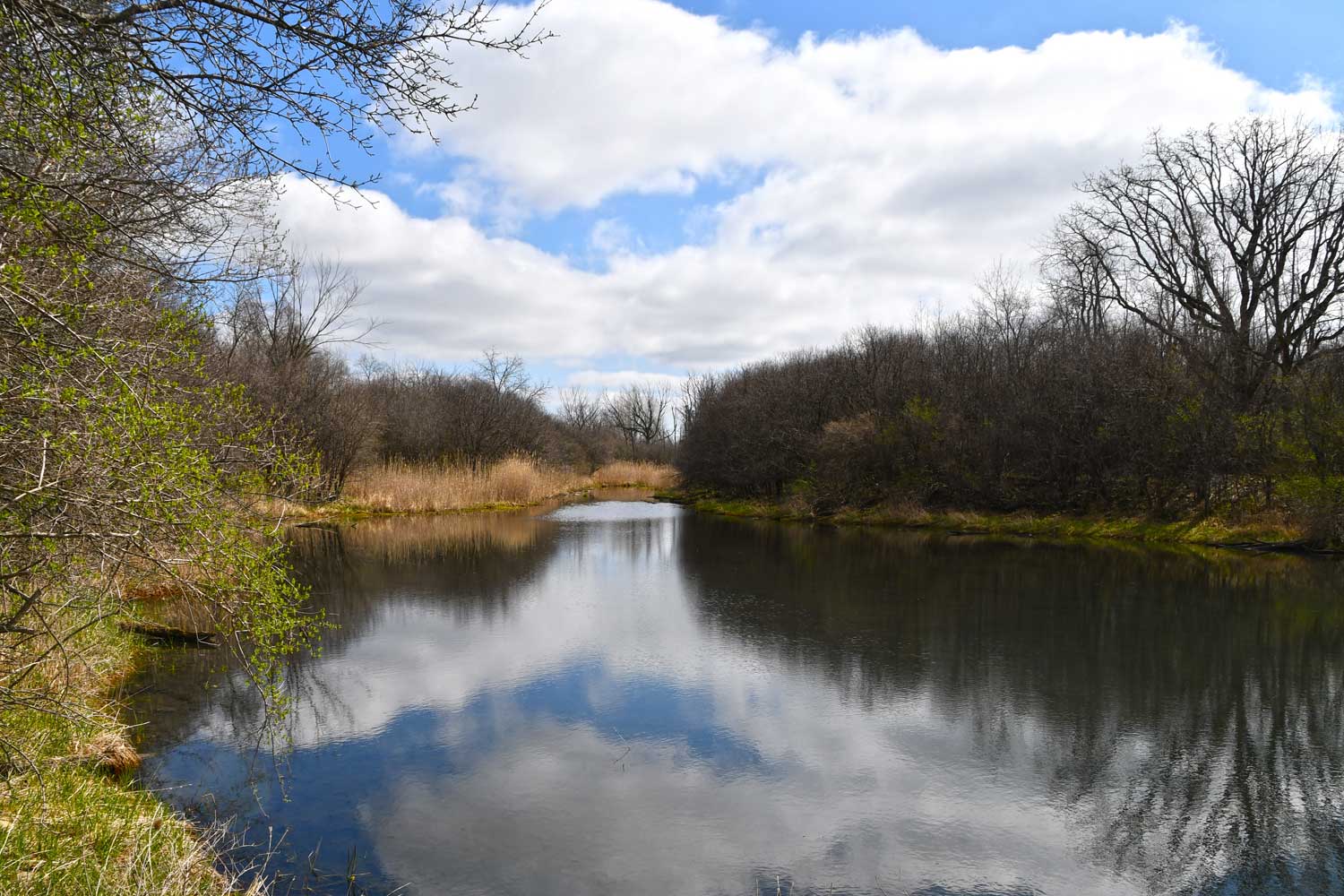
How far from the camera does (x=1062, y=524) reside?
23.1 metres

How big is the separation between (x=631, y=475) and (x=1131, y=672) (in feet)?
141

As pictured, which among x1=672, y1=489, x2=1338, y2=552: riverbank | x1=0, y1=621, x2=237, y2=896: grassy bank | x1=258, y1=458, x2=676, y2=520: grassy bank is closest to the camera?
x1=0, y1=621, x2=237, y2=896: grassy bank

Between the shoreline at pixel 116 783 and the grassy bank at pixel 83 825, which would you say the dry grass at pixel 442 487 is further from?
the grassy bank at pixel 83 825

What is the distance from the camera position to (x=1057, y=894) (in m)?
4.67

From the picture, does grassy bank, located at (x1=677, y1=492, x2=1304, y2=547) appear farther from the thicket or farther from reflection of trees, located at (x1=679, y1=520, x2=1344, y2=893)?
the thicket

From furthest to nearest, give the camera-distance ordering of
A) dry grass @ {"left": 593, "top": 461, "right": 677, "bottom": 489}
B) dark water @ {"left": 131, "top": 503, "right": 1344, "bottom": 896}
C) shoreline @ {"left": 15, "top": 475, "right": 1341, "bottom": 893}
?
dry grass @ {"left": 593, "top": 461, "right": 677, "bottom": 489} < dark water @ {"left": 131, "top": 503, "right": 1344, "bottom": 896} < shoreline @ {"left": 15, "top": 475, "right": 1341, "bottom": 893}

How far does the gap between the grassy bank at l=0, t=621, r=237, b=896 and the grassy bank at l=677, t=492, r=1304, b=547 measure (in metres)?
21.5

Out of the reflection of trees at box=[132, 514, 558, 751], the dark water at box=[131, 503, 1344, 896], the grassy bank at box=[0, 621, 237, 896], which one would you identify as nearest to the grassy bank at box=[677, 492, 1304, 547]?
the dark water at box=[131, 503, 1344, 896]

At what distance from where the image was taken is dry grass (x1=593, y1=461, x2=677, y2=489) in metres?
48.8

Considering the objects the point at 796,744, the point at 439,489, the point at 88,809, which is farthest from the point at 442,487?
the point at 88,809

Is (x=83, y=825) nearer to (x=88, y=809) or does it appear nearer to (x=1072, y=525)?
(x=88, y=809)

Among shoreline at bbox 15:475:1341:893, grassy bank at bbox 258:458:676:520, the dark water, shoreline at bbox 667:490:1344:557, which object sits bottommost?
the dark water

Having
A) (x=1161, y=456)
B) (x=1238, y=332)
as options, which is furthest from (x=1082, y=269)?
(x=1161, y=456)

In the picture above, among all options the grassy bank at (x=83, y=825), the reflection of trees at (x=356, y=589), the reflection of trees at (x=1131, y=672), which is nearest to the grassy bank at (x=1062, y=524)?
the reflection of trees at (x=1131, y=672)
